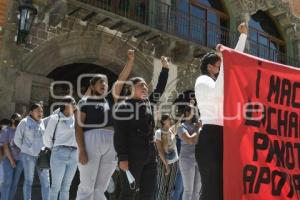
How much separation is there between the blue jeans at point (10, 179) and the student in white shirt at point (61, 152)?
1.25 metres

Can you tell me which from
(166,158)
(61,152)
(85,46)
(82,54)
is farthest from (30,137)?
(85,46)

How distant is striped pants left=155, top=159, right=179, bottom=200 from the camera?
7.49m

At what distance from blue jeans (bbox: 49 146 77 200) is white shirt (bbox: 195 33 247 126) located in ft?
8.90

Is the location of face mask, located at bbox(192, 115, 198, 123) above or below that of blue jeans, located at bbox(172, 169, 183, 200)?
above

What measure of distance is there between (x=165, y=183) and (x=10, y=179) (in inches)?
102

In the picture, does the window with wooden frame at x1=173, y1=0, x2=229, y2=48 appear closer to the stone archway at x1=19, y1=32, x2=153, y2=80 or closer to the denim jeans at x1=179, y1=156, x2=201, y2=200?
the stone archway at x1=19, y1=32, x2=153, y2=80

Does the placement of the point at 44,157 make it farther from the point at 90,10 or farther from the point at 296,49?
the point at 296,49

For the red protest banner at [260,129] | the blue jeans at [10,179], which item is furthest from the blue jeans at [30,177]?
the red protest banner at [260,129]

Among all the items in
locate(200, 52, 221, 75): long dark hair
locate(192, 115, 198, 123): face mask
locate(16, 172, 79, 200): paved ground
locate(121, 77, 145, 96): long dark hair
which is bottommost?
locate(16, 172, 79, 200): paved ground

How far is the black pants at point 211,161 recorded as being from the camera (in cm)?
362

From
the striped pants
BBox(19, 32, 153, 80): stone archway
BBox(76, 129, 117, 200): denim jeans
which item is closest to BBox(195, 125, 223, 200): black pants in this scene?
BBox(76, 129, 117, 200): denim jeans

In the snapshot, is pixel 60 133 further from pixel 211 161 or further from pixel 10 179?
pixel 211 161

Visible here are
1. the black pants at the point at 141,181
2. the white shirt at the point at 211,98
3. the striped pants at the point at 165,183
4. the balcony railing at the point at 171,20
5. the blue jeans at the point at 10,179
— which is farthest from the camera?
the balcony railing at the point at 171,20

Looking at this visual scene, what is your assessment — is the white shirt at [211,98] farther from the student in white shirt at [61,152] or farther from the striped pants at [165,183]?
the striped pants at [165,183]
